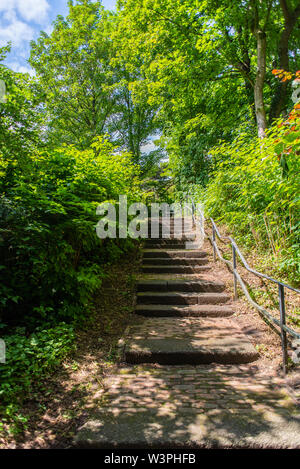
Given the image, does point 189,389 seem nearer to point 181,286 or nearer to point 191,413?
point 191,413

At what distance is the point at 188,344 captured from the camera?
319 cm

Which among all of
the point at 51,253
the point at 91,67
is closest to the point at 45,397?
the point at 51,253

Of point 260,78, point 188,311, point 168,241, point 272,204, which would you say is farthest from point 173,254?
point 260,78

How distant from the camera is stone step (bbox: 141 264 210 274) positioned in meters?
5.54

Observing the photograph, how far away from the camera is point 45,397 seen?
2.33 meters

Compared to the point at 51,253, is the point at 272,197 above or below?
above

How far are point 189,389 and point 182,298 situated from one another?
1.94 m

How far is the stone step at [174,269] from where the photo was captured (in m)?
5.54

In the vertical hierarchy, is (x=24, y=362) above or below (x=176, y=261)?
below

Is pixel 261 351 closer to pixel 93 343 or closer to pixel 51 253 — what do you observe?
pixel 93 343

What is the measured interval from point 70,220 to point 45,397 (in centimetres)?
192

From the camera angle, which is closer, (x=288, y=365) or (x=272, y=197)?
(x=288, y=365)

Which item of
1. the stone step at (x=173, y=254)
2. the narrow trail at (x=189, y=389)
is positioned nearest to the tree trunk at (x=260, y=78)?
the stone step at (x=173, y=254)

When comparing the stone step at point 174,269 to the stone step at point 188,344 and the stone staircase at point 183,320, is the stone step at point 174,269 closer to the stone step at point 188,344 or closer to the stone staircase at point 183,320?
the stone staircase at point 183,320
